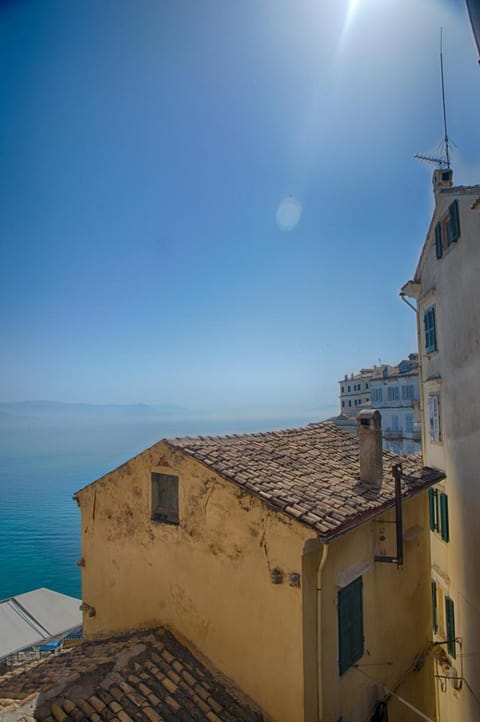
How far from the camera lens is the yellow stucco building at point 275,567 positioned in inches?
245

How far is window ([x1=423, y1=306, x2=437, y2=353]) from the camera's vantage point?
1301 centimetres

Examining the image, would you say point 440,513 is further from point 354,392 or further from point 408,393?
point 354,392

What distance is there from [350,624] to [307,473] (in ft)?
8.52

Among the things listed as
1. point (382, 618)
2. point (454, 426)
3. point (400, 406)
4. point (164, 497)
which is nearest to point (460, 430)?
point (454, 426)

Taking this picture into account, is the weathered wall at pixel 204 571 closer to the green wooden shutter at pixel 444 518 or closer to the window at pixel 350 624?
the window at pixel 350 624

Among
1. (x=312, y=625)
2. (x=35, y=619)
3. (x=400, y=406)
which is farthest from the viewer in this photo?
(x=400, y=406)

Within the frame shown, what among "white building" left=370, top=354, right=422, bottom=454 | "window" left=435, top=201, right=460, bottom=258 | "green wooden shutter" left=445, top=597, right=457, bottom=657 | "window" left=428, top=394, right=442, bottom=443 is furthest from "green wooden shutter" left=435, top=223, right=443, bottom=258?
"white building" left=370, top=354, right=422, bottom=454

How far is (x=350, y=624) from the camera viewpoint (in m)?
7.15

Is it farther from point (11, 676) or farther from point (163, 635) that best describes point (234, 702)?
point (11, 676)

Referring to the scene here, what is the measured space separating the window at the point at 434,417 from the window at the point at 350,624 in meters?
6.98

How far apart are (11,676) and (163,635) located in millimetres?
2961

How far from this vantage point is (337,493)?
7375 millimetres

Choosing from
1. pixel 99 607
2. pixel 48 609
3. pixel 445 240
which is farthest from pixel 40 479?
pixel 445 240

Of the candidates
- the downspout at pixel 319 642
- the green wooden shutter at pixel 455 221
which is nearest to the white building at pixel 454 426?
Answer: the green wooden shutter at pixel 455 221
